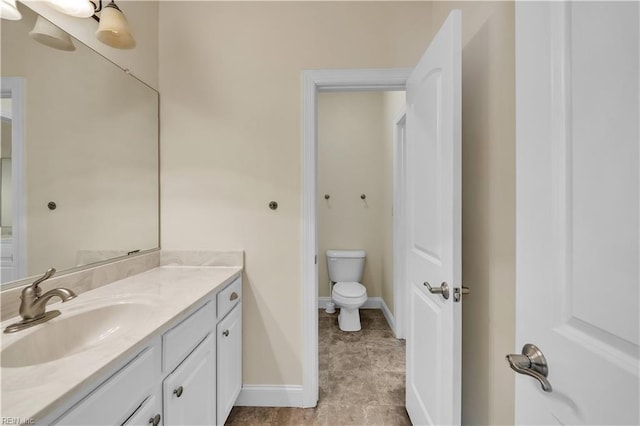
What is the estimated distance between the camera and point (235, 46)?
171 cm

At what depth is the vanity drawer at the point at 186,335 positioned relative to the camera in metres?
0.94

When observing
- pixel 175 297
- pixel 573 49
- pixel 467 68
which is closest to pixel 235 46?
pixel 467 68

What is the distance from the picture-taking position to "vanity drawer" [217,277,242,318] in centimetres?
138

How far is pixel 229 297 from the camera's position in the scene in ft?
4.91

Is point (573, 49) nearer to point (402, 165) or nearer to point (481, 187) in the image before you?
point (481, 187)

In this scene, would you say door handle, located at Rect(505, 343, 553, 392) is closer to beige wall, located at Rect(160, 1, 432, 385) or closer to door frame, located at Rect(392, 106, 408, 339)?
beige wall, located at Rect(160, 1, 432, 385)

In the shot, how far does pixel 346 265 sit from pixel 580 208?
2664 mm

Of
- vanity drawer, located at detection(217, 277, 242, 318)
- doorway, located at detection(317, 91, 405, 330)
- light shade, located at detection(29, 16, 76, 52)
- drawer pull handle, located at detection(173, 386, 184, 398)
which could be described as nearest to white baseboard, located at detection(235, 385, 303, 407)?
vanity drawer, located at detection(217, 277, 242, 318)

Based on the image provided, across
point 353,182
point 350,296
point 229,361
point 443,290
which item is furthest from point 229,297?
point 353,182

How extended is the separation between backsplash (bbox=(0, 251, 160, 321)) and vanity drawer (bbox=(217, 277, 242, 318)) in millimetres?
531

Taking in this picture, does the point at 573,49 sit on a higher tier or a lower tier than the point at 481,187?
higher

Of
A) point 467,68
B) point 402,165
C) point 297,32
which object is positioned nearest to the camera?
point 467,68

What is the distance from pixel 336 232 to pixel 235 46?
2161mm

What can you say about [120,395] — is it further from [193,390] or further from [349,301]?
[349,301]
